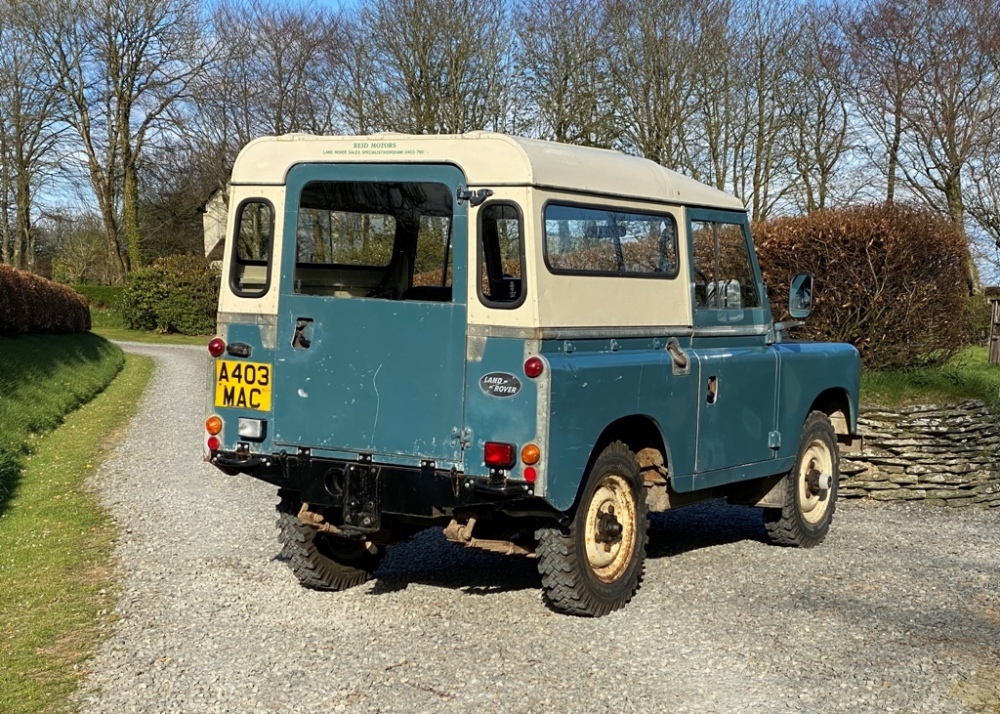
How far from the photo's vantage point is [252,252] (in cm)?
648

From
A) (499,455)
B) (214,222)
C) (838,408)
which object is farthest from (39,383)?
(214,222)

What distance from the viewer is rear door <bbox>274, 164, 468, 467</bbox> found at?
5938 millimetres

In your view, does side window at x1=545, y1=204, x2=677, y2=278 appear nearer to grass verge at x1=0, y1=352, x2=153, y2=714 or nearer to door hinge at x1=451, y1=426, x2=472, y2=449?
door hinge at x1=451, y1=426, x2=472, y2=449

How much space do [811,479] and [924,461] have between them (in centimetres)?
276

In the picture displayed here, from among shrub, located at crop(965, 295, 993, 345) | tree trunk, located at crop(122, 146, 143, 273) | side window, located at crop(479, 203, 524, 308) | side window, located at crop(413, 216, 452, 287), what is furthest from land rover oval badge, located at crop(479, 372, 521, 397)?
tree trunk, located at crop(122, 146, 143, 273)

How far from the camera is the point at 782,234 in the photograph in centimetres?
1228

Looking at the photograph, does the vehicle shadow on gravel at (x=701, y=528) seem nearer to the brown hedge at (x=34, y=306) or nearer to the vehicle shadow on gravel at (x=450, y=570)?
the vehicle shadow on gravel at (x=450, y=570)

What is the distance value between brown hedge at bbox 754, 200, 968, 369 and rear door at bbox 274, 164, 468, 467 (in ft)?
21.8

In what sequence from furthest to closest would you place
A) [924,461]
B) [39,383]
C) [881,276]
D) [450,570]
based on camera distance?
1. [39,383]
2. [881,276]
3. [924,461]
4. [450,570]

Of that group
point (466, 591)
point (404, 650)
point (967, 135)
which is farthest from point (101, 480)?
point (967, 135)

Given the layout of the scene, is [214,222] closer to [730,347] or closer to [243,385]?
[730,347]

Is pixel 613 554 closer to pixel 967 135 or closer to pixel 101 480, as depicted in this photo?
pixel 101 480

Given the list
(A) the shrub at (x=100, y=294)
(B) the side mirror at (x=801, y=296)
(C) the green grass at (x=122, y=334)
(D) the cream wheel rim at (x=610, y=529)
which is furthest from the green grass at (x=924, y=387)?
(A) the shrub at (x=100, y=294)

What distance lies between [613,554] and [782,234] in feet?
22.0
